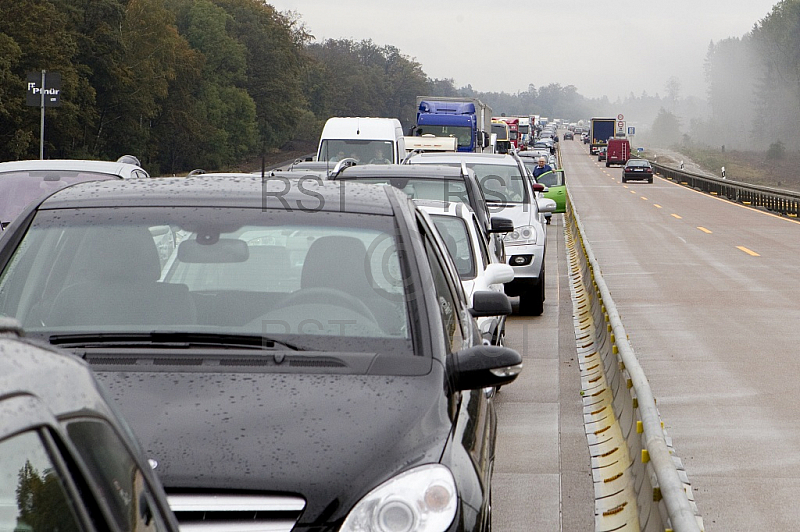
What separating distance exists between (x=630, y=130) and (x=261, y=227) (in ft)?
449

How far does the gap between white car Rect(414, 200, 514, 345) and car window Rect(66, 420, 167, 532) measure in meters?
7.09

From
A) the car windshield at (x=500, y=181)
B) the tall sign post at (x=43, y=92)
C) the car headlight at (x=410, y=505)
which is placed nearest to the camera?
the car headlight at (x=410, y=505)

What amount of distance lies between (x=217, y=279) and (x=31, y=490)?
311 centimetres

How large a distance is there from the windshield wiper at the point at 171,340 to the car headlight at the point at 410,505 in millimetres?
857

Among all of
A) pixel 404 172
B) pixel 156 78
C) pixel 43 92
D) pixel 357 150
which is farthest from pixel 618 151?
pixel 404 172

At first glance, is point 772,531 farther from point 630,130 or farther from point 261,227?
point 630,130

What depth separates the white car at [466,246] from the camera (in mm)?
9438

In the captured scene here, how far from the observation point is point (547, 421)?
9039 mm

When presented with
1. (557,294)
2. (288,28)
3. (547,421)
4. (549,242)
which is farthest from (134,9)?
(547,421)

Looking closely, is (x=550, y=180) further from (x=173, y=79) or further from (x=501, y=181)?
(x=173, y=79)

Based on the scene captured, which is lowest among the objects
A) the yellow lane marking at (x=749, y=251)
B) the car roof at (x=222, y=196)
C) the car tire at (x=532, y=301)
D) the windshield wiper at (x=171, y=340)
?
the yellow lane marking at (x=749, y=251)

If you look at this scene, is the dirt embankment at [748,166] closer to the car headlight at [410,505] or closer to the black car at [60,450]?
the car headlight at [410,505]

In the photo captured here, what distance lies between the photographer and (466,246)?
1000cm

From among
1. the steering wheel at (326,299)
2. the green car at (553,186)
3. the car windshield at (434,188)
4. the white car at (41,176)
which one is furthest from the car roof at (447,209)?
the green car at (553,186)
